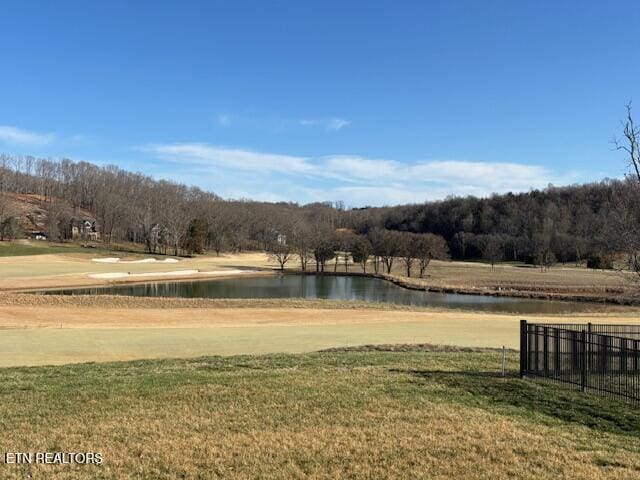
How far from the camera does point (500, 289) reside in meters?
67.2

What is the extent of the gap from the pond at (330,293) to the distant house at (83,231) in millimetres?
75961

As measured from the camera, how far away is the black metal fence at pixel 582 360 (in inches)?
456

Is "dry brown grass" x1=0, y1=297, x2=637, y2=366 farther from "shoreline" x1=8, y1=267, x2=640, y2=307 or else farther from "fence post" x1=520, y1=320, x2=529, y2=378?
"shoreline" x1=8, y1=267, x2=640, y2=307

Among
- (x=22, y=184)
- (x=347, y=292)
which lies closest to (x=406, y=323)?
(x=347, y=292)

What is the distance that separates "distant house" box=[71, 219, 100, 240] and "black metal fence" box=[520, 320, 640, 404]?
141395mm

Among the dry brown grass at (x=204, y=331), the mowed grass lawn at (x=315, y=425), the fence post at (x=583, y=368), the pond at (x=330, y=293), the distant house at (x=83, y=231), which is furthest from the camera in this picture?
the distant house at (x=83, y=231)

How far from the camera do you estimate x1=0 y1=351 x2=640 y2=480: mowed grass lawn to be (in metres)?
6.32

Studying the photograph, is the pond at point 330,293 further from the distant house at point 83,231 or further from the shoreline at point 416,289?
the distant house at point 83,231

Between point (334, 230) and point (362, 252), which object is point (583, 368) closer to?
point (362, 252)

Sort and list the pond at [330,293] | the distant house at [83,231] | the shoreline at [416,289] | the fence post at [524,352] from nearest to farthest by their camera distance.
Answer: the fence post at [524,352] → the pond at [330,293] → the shoreline at [416,289] → the distant house at [83,231]

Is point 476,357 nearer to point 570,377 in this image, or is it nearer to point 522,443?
point 570,377

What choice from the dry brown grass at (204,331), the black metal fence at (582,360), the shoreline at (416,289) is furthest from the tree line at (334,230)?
the black metal fence at (582,360)

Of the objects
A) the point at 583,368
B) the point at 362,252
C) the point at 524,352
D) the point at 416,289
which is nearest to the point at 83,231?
the point at 362,252

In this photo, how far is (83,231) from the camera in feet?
472
